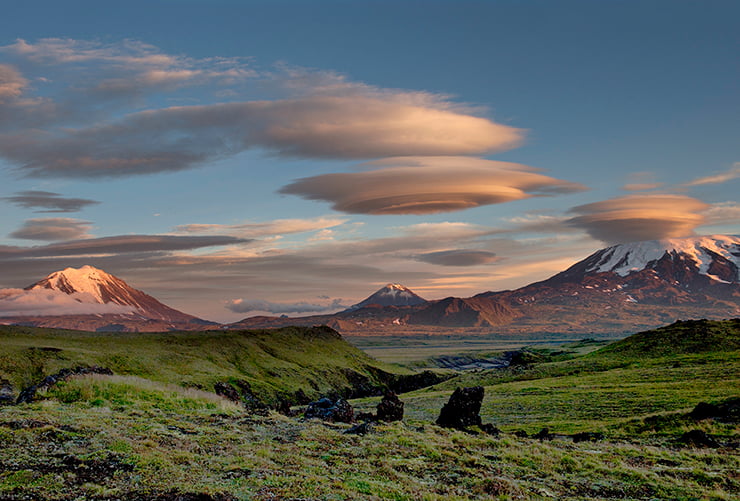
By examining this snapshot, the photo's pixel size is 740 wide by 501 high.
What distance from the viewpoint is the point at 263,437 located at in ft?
86.8

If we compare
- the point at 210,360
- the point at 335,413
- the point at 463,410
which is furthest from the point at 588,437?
the point at 210,360

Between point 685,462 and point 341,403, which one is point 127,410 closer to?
point 341,403

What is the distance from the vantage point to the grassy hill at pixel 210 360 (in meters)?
93.1

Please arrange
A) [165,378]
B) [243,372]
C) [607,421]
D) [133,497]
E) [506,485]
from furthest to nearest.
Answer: [243,372] → [165,378] → [607,421] → [506,485] → [133,497]

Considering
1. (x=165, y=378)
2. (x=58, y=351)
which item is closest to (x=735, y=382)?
(x=165, y=378)

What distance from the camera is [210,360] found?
128m

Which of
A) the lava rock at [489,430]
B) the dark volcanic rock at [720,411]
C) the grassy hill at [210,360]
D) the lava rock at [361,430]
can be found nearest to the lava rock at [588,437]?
the lava rock at [489,430]

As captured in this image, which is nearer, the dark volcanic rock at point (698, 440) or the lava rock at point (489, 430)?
the dark volcanic rock at point (698, 440)

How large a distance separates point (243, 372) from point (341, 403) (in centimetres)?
9633

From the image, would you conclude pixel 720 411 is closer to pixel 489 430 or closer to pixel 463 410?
pixel 489 430

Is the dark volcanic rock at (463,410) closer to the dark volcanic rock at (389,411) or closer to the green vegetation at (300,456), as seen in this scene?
the dark volcanic rock at (389,411)

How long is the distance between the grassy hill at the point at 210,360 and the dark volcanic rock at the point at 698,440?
7504 centimetres

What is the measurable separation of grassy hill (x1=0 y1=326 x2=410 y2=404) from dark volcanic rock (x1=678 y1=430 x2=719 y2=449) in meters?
75.0

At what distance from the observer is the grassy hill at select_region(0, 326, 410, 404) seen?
9305cm
